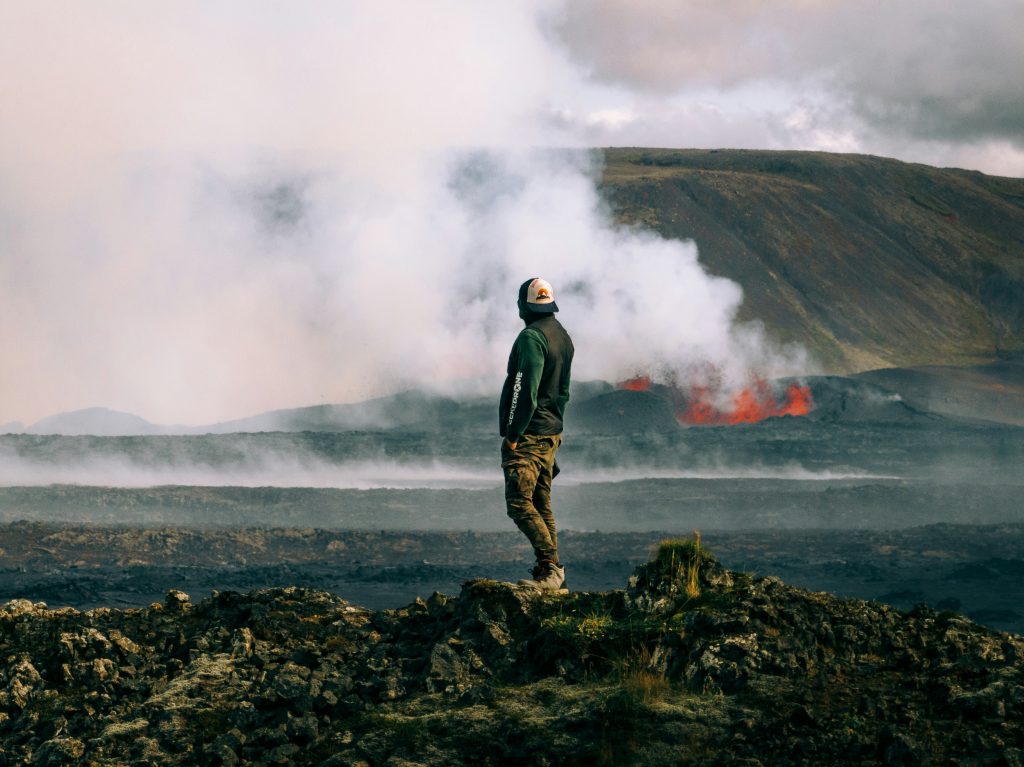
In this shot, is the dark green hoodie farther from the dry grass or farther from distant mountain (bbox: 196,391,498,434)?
distant mountain (bbox: 196,391,498,434)

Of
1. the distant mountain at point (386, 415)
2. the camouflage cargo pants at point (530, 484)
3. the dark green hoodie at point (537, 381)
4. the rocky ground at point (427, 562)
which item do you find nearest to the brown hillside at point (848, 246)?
the distant mountain at point (386, 415)

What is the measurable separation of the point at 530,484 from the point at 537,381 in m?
0.77

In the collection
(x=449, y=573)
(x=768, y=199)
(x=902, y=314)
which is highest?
(x=768, y=199)

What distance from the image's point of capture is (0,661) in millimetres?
9742

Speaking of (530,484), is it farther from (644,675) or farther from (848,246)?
(848,246)

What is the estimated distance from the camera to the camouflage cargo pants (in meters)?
10.3

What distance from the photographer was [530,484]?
1034 cm

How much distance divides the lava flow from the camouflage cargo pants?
254ft

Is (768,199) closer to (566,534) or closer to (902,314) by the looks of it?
(902,314)

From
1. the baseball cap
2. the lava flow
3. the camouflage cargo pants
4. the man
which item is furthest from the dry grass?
the lava flow

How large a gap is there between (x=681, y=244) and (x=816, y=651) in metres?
123

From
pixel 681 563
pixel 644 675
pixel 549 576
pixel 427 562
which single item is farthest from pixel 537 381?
pixel 427 562

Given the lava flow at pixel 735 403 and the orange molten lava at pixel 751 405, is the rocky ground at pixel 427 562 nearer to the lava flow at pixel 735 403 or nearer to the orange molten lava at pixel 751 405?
the orange molten lava at pixel 751 405

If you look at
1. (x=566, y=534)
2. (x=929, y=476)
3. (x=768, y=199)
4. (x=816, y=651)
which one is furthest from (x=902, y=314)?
(x=816, y=651)
